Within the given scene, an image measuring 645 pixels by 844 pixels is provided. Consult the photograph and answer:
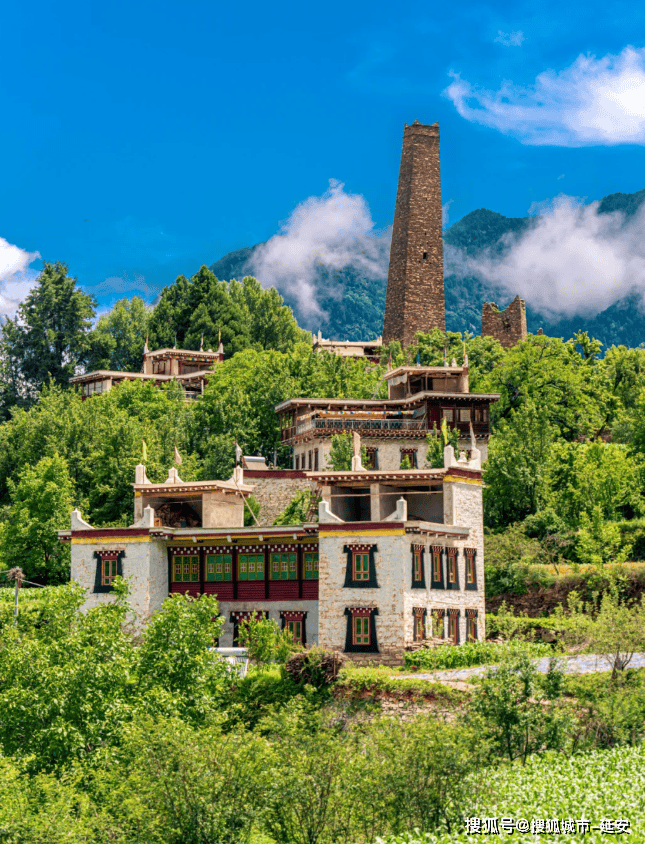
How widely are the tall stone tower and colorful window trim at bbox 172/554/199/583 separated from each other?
4610 centimetres

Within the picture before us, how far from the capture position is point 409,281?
9488 cm

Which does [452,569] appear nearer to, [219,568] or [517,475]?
[219,568]

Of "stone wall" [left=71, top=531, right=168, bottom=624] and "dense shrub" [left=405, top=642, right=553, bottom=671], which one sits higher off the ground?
"stone wall" [left=71, top=531, right=168, bottom=624]

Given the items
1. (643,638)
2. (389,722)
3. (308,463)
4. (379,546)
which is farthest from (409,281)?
(389,722)

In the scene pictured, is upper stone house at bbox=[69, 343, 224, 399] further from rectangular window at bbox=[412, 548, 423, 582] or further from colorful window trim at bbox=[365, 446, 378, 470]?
rectangular window at bbox=[412, 548, 423, 582]

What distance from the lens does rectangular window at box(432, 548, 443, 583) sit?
4750 centimetres

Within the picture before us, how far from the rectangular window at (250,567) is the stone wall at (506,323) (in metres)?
48.4

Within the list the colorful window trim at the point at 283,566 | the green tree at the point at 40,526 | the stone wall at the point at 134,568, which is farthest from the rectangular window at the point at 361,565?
the green tree at the point at 40,526

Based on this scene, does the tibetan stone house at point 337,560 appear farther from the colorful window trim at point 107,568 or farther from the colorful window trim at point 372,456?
the colorful window trim at point 372,456

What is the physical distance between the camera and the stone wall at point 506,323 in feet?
313

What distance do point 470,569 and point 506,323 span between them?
4978 centimetres

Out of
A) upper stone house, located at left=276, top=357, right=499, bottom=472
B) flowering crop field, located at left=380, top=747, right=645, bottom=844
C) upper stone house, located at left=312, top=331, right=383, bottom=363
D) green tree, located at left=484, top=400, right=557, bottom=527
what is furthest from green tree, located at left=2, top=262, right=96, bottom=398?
flowering crop field, located at left=380, top=747, right=645, bottom=844

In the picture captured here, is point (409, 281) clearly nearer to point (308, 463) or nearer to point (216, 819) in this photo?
point (308, 463)

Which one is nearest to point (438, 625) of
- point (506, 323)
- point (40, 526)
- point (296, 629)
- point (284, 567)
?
point (296, 629)
